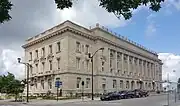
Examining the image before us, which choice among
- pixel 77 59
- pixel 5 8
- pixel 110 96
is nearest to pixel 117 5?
pixel 5 8

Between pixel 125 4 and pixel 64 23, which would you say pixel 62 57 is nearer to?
pixel 64 23

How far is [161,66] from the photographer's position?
5285 inches

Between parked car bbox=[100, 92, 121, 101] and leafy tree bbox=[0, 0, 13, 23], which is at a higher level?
leafy tree bbox=[0, 0, 13, 23]

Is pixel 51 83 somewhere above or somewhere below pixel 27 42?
below

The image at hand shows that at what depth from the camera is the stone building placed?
6831cm

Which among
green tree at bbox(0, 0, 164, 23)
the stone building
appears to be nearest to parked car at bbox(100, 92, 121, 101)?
the stone building

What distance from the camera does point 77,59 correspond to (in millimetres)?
70938

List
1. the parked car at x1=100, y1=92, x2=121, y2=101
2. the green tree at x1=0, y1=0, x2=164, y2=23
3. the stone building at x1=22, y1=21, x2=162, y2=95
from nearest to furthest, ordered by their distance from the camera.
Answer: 1. the green tree at x1=0, y1=0, x2=164, y2=23
2. the parked car at x1=100, y1=92, x2=121, y2=101
3. the stone building at x1=22, y1=21, x2=162, y2=95

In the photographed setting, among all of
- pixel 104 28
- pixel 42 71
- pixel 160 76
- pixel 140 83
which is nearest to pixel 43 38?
pixel 42 71

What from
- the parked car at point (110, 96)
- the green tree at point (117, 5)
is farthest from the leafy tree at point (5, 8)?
the parked car at point (110, 96)

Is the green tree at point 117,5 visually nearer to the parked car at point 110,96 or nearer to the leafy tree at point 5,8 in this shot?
the leafy tree at point 5,8

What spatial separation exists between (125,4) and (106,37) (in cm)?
7385

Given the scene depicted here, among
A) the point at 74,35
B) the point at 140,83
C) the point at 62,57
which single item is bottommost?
the point at 140,83

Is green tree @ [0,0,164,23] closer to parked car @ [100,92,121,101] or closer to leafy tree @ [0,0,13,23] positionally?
leafy tree @ [0,0,13,23]
